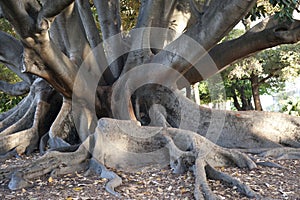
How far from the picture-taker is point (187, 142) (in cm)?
523

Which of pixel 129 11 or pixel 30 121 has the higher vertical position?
pixel 129 11

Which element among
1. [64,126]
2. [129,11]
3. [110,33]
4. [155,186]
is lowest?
[155,186]

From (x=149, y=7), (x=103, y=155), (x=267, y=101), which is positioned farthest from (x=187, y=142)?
(x=267, y=101)

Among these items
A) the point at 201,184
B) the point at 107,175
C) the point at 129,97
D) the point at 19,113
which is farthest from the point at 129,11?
the point at 201,184

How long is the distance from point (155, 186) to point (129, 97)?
8.25ft

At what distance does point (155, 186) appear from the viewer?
4.34 metres

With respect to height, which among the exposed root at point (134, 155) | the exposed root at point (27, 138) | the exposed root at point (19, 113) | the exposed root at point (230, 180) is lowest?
the exposed root at point (230, 180)

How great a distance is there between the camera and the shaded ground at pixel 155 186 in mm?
4012

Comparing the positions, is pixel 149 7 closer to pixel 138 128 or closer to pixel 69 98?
pixel 69 98

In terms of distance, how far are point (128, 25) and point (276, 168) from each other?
7444 mm

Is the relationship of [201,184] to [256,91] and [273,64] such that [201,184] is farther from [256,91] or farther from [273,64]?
[256,91]

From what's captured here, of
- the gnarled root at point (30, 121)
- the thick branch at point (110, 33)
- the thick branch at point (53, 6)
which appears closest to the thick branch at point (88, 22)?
the thick branch at point (110, 33)

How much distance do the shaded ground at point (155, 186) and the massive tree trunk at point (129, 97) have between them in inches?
5.8

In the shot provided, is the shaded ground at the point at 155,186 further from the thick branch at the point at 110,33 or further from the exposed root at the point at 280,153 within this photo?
the thick branch at the point at 110,33
